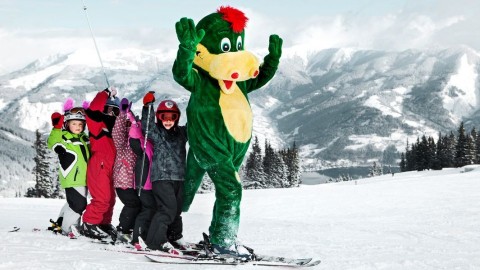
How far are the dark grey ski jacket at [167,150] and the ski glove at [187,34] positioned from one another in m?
1.19

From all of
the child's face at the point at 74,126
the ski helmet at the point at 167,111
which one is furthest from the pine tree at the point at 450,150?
the ski helmet at the point at 167,111

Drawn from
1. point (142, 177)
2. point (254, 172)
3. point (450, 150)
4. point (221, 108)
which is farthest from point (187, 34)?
point (450, 150)

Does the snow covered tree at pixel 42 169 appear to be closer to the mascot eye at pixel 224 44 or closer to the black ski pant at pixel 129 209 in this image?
the black ski pant at pixel 129 209

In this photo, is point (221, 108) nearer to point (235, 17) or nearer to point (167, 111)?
point (167, 111)

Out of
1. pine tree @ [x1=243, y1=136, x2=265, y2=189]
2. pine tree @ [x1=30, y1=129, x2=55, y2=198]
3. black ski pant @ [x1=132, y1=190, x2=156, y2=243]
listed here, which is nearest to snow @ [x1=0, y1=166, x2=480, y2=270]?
black ski pant @ [x1=132, y1=190, x2=156, y2=243]

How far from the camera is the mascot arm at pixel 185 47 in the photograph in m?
5.14

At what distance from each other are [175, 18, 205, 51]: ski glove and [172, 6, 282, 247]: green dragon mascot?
31 centimetres

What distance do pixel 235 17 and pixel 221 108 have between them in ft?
3.35

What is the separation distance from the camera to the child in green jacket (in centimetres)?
716

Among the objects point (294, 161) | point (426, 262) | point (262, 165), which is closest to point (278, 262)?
point (426, 262)

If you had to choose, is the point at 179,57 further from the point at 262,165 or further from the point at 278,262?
the point at 262,165

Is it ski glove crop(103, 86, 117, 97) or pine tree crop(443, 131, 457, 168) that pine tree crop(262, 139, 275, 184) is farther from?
ski glove crop(103, 86, 117, 97)

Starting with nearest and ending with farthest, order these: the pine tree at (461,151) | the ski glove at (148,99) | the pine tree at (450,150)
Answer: the ski glove at (148,99) < the pine tree at (461,151) < the pine tree at (450,150)

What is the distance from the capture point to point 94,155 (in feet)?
23.0
